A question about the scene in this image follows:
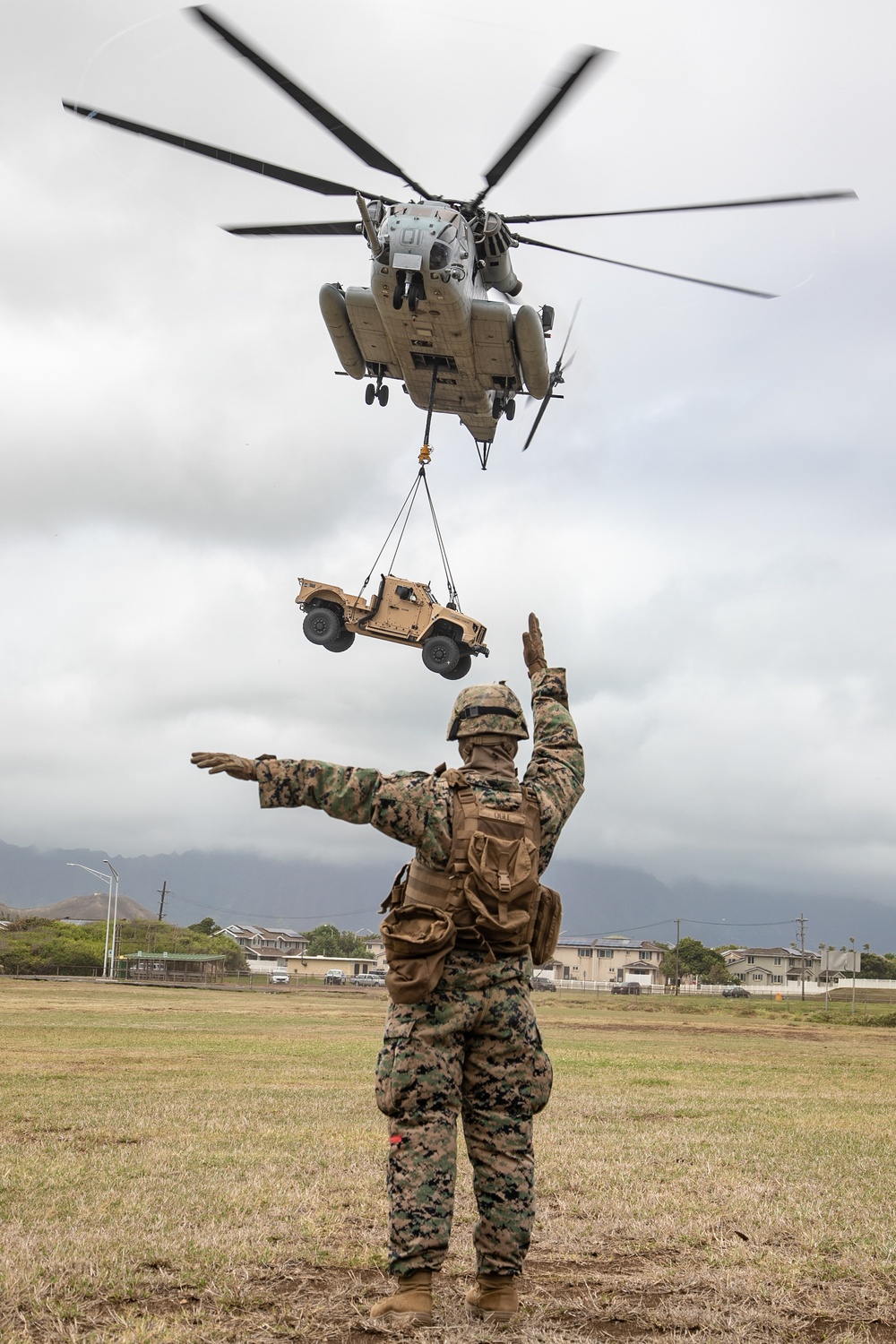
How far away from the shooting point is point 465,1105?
17.6 ft

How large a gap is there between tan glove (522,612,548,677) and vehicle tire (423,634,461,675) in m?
9.78

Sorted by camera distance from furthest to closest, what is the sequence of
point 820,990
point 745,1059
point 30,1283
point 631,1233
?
point 820,990, point 745,1059, point 631,1233, point 30,1283

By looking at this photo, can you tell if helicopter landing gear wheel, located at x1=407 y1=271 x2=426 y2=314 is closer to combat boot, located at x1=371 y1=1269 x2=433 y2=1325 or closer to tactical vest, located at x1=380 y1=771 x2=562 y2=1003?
tactical vest, located at x1=380 y1=771 x2=562 y2=1003

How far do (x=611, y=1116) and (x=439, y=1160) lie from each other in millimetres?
6968

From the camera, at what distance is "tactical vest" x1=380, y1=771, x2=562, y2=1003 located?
17.0ft

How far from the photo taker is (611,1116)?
11.5m

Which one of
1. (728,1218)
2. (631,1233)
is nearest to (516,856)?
(631,1233)

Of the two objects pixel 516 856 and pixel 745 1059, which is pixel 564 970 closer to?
pixel 745 1059

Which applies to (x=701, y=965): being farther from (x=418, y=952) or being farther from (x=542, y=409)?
(x=418, y=952)

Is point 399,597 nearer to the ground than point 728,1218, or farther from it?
farther from it

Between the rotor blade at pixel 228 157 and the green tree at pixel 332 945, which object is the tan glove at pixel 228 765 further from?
the green tree at pixel 332 945

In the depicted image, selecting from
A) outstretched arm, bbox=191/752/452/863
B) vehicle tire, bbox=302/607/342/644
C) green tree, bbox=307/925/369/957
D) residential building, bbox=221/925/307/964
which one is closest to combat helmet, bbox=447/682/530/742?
outstretched arm, bbox=191/752/452/863

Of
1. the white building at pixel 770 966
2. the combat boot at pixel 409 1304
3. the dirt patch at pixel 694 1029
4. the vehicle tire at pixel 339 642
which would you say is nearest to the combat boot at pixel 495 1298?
the combat boot at pixel 409 1304

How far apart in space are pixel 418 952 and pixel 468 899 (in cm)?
33
